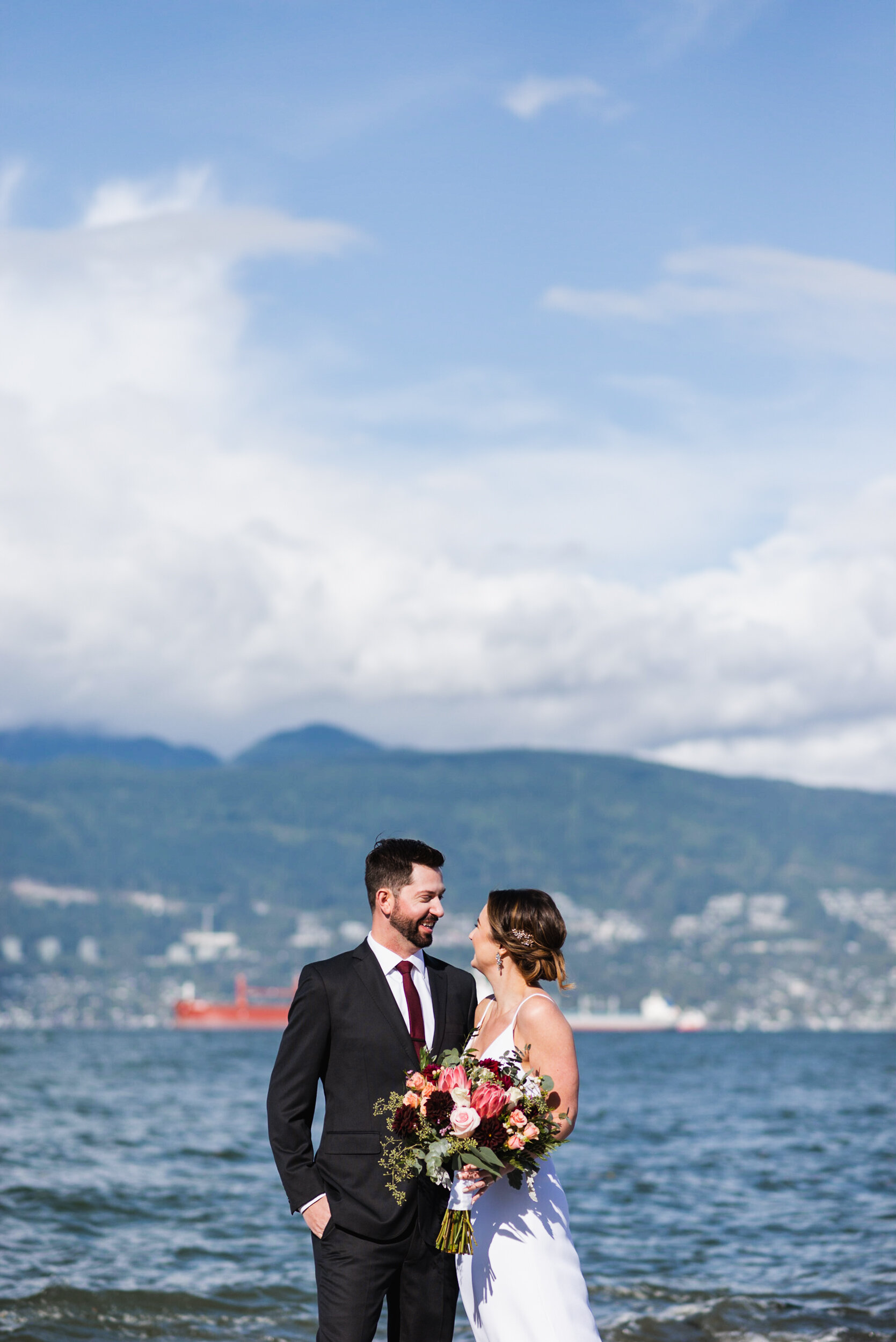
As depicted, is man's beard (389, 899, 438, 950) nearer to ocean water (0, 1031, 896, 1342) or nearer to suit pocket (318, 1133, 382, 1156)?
suit pocket (318, 1133, 382, 1156)

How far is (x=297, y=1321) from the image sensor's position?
11.7 meters

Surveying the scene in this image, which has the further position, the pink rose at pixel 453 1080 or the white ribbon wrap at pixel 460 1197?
the white ribbon wrap at pixel 460 1197

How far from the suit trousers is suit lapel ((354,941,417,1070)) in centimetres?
69

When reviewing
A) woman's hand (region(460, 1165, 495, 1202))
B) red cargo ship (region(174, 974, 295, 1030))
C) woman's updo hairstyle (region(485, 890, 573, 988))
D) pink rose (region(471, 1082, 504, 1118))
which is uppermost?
woman's updo hairstyle (region(485, 890, 573, 988))

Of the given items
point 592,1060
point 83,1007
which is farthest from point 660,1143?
point 83,1007

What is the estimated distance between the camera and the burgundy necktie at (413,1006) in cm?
571

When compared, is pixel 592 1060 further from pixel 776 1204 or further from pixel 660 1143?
pixel 776 1204

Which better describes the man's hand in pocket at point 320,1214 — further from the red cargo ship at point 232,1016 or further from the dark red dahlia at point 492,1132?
the red cargo ship at point 232,1016

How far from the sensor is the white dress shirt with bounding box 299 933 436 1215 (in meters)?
5.72

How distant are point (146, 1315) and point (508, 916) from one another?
7715 mm

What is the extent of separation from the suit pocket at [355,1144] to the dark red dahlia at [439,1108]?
0.34 metres

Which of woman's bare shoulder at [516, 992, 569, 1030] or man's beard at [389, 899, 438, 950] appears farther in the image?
woman's bare shoulder at [516, 992, 569, 1030]

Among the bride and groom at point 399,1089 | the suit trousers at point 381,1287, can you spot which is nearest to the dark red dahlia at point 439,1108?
the bride and groom at point 399,1089

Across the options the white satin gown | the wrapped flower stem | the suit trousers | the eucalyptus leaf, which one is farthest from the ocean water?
the eucalyptus leaf
